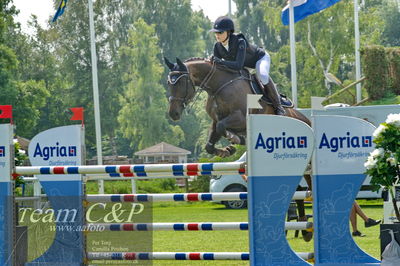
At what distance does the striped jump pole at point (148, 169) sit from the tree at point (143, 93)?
3783 cm

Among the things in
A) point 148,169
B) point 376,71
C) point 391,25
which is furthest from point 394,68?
point 391,25

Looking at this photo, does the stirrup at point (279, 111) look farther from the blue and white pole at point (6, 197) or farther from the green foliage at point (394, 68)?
the green foliage at point (394, 68)

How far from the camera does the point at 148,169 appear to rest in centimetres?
597

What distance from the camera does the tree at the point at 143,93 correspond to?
4412cm

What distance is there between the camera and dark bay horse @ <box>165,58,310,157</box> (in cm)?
866

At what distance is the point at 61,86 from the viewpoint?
4822 cm

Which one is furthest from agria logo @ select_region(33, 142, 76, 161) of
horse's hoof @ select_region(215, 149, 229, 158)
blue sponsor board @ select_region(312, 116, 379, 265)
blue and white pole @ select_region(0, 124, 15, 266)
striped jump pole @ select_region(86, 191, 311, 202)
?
horse's hoof @ select_region(215, 149, 229, 158)

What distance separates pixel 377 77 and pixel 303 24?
2056 cm

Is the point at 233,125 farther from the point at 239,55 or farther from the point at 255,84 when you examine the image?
the point at 239,55

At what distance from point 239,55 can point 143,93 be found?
36.2m

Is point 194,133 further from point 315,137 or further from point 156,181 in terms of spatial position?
point 315,137

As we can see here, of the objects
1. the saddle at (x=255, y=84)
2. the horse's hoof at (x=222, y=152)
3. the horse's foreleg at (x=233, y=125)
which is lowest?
the horse's hoof at (x=222, y=152)

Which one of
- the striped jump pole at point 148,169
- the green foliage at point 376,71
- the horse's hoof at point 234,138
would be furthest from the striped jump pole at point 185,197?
the green foliage at point 376,71

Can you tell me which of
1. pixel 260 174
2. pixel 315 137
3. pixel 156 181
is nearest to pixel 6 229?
pixel 260 174
